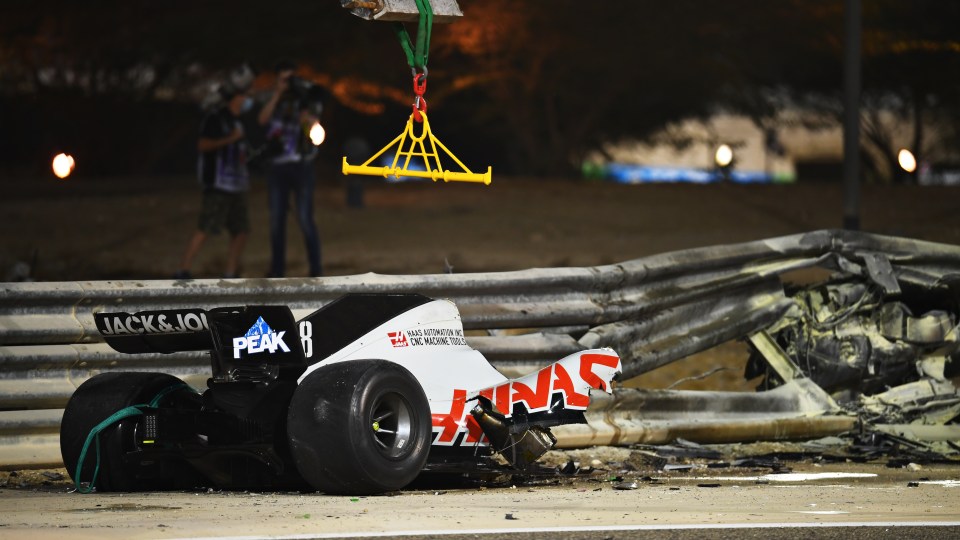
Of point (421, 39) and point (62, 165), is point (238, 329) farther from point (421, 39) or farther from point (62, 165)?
point (62, 165)

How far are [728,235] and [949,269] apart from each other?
8.39 meters

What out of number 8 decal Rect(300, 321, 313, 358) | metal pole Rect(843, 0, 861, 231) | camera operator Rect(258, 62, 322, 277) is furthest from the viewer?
metal pole Rect(843, 0, 861, 231)

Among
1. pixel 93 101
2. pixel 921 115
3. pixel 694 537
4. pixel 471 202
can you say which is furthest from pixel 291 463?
pixel 921 115

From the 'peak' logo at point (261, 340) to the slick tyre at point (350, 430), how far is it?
207 mm

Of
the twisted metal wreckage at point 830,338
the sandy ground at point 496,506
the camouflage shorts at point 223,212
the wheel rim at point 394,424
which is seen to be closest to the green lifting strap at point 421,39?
the wheel rim at point 394,424

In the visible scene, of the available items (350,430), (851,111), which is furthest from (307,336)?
(851,111)

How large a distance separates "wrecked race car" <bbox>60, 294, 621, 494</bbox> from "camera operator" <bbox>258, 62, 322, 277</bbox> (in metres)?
5.62

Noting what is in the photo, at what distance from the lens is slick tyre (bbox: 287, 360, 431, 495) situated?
6527 millimetres

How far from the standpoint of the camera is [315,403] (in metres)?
6.57

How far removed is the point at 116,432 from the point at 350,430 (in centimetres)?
134

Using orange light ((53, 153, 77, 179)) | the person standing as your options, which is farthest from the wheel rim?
the person standing

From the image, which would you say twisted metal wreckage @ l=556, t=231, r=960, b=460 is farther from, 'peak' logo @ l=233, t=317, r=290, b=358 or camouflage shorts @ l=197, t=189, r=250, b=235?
camouflage shorts @ l=197, t=189, r=250, b=235

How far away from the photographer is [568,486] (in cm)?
753

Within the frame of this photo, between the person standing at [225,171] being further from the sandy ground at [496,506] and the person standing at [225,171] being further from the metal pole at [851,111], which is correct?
the metal pole at [851,111]
